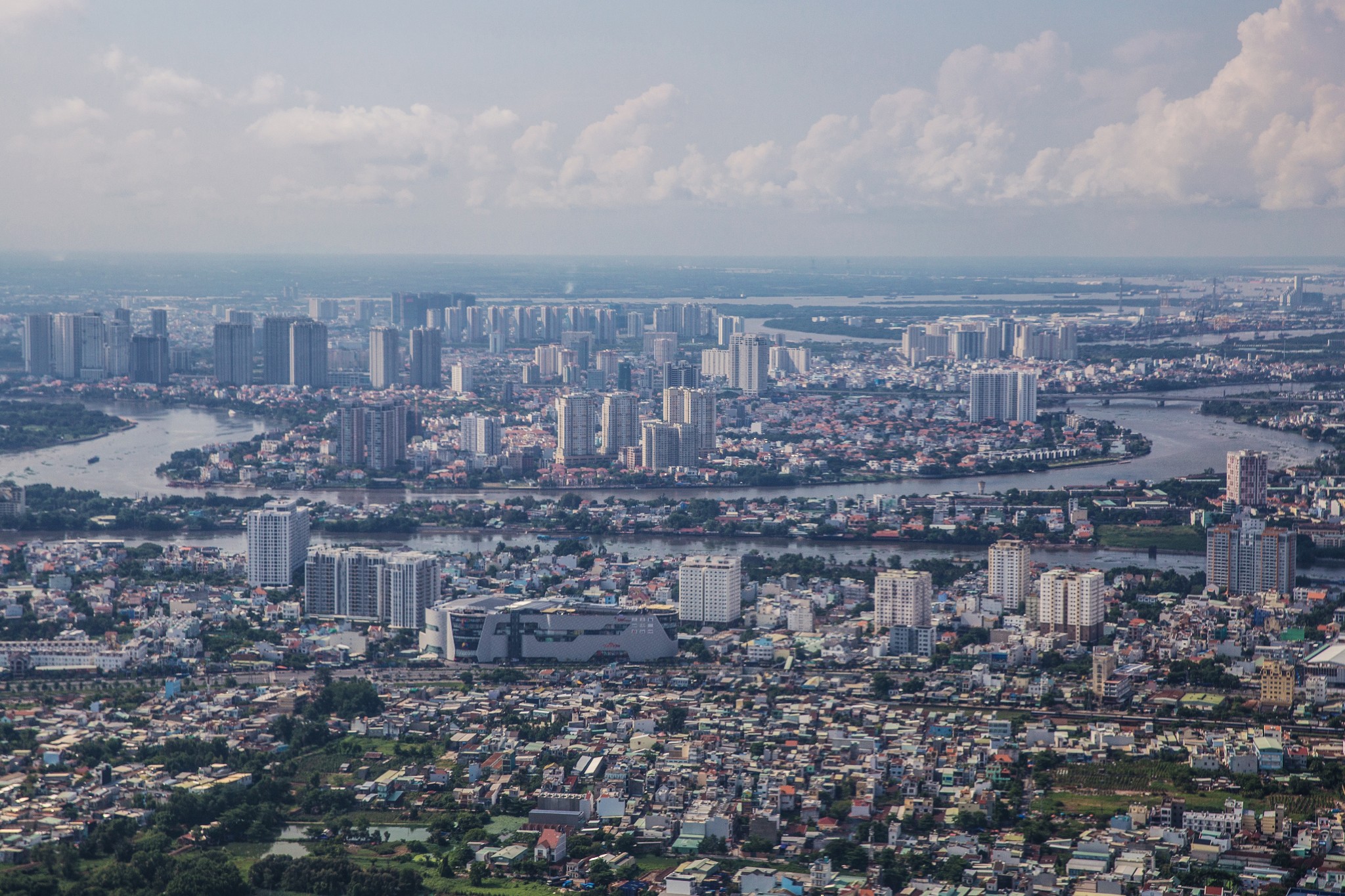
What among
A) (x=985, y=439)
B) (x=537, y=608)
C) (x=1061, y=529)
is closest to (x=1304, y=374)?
(x=985, y=439)

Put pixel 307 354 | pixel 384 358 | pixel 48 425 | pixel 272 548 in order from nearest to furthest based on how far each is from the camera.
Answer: pixel 272 548 → pixel 48 425 → pixel 307 354 → pixel 384 358

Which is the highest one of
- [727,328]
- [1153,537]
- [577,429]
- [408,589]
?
[727,328]

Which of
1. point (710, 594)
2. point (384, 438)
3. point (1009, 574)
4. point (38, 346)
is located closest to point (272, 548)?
point (710, 594)

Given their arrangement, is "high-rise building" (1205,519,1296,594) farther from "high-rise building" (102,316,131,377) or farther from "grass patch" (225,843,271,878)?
"high-rise building" (102,316,131,377)

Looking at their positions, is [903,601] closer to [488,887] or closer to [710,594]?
[710,594]

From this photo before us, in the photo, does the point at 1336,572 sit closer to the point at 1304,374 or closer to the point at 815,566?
the point at 815,566

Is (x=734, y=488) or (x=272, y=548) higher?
(x=272, y=548)

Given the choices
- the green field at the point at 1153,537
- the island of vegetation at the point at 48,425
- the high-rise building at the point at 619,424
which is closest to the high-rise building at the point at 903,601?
the green field at the point at 1153,537
